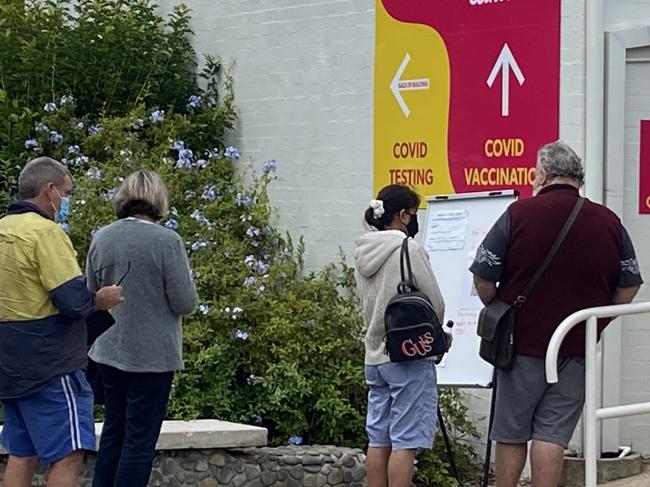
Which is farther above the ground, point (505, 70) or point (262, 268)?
point (505, 70)

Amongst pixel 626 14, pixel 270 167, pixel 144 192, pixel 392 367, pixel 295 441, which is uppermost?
pixel 626 14

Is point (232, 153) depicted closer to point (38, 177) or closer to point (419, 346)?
point (419, 346)

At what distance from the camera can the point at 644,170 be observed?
8141mm

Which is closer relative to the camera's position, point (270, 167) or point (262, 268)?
point (262, 268)

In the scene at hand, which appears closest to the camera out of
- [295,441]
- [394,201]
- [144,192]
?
[144,192]

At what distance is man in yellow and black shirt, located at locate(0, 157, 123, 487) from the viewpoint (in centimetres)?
591

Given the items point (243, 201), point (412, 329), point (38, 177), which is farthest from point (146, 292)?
point (243, 201)

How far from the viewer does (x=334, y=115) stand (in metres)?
9.88

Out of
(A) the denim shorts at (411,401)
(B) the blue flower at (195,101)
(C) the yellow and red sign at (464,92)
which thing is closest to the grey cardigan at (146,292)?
(A) the denim shorts at (411,401)

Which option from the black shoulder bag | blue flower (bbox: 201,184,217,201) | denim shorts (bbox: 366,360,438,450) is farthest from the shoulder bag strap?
blue flower (bbox: 201,184,217,201)

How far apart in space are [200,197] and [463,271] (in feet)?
10.2

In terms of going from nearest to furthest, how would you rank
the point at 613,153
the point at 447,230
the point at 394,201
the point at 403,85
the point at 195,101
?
the point at 394,201
the point at 447,230
the point at 613,153
the point at 403,85
the point at 195,101

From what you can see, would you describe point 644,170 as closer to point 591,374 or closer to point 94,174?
point 591,374

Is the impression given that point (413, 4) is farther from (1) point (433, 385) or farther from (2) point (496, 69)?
(1) point (433, 385)
